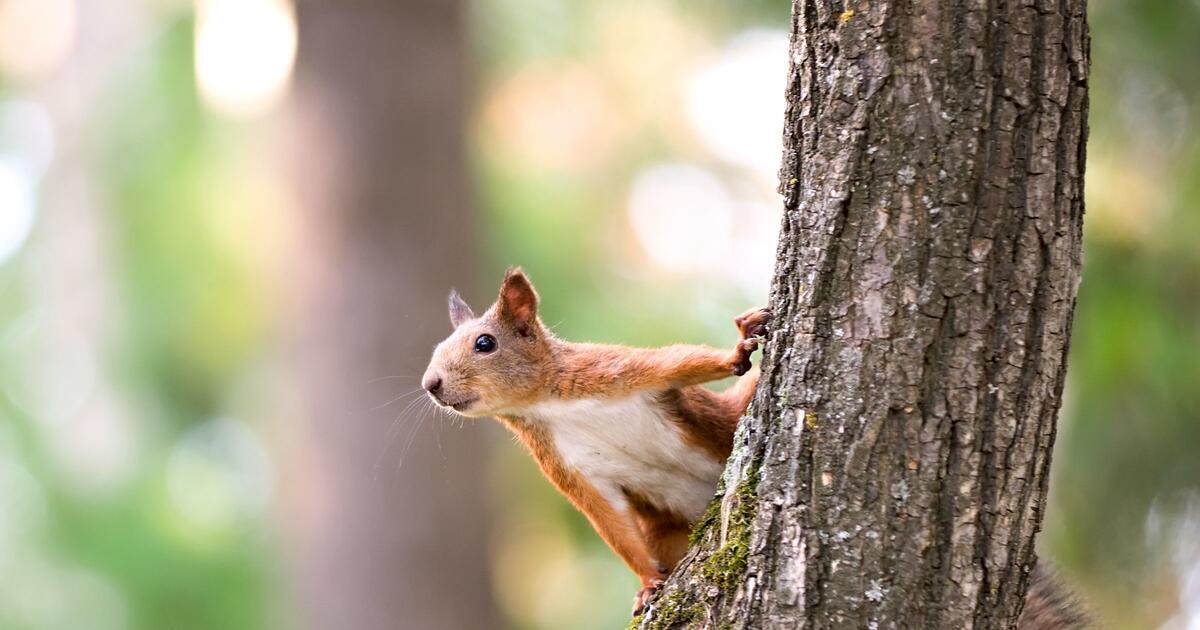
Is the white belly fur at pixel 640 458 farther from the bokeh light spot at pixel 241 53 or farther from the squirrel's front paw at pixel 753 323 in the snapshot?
the bokeh light spot at pixel 241 53

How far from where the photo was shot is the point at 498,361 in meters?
2.47

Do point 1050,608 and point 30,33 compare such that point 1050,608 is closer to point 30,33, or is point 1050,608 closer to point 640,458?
point 640,458

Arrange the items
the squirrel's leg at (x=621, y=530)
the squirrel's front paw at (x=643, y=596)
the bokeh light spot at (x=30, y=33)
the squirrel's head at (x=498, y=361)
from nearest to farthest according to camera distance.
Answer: the squirrel's front paw at (x=643, y=596)
the squirrel's leg at (x=621, y=530)
the squirrel's head at (x=498, y=361)
the bokeh light spot at (x=30, y=33)

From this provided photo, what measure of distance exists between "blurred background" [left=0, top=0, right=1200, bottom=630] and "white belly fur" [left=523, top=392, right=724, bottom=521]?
16.4 inches

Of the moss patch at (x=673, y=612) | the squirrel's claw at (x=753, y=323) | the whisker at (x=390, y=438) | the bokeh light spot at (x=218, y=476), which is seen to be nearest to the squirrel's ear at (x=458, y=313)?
the squirrel's claw at (x=753, y=323)

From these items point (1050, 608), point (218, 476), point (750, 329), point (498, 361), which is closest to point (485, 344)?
point (498, 361)

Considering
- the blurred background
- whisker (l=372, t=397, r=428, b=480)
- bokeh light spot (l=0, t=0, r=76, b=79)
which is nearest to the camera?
the blurred background

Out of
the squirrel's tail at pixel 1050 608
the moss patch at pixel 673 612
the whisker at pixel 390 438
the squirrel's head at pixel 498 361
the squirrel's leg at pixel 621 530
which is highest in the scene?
the whisker at pixel 390 438

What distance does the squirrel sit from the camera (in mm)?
2301

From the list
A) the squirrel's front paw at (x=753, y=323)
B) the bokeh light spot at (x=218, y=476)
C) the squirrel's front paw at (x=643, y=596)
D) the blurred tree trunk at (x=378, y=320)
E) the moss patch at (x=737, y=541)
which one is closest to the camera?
the moss patch at (x=737, y=541)

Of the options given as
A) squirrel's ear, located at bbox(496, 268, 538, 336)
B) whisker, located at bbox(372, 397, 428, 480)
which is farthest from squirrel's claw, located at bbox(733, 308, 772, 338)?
whisker, located at bbox(372, 397, 428, 480)

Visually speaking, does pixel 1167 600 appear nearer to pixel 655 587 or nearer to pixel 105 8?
pixel 655 587

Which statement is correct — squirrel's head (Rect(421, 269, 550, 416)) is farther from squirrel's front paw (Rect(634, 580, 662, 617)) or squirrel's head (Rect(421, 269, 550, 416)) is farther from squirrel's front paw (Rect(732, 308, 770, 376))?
squirrel's front paw (Rect(732, 308, 770, 376))

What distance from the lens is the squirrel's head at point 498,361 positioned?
8.06 feet
